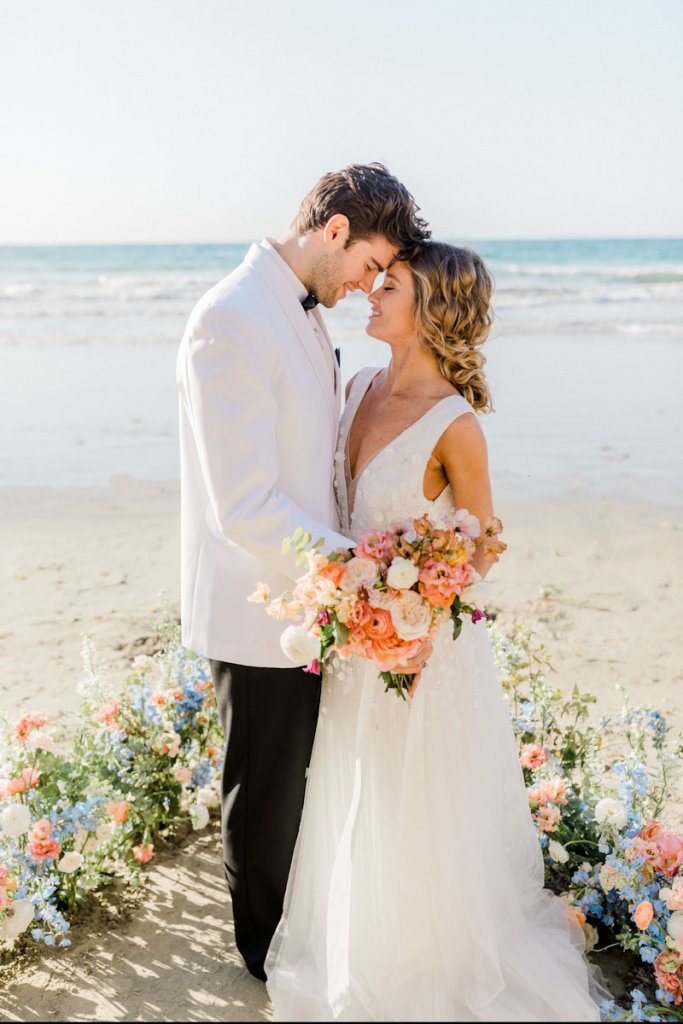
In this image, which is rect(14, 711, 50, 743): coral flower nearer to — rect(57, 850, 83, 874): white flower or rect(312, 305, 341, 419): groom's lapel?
rect(57, 850, 83, 874): white flower

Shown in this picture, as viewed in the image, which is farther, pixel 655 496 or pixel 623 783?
pixel 655 496

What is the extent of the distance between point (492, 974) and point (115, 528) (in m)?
5.41

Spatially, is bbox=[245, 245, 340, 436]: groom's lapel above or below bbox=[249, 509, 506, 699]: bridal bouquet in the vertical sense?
above

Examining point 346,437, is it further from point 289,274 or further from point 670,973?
point 670,973

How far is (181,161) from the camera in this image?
80.6 ft

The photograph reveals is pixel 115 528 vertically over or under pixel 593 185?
under

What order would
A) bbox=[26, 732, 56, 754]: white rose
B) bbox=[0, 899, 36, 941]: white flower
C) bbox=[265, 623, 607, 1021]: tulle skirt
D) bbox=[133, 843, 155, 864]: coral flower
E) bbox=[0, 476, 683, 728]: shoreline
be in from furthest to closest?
bbox=[0, 476, 683, 728]: shoreline → bbox=[133, 843, 155, 864]: coral flower → bbox=[26, 732, 56, 754]: white rose → bbox=[0, 899, 36, 941]: white flower → bbox=[265, 623, 607, 1021]: tulle skirt

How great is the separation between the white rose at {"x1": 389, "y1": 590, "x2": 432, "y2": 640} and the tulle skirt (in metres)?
0.56

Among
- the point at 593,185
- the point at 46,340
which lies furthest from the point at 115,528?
the point at 593,185

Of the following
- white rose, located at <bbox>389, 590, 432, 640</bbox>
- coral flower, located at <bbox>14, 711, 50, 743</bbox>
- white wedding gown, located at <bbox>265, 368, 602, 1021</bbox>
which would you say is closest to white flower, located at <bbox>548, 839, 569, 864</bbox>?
white wedding gown, located at <bbox>265, 368, 602, 1021</bbox>

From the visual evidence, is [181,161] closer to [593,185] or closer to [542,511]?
[593,185]

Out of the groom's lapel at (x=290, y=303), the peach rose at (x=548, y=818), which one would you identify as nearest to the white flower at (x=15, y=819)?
the groom's lapel at (x=290, y=303)

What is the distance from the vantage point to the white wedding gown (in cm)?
286

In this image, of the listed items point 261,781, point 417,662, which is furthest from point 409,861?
point 417,662
